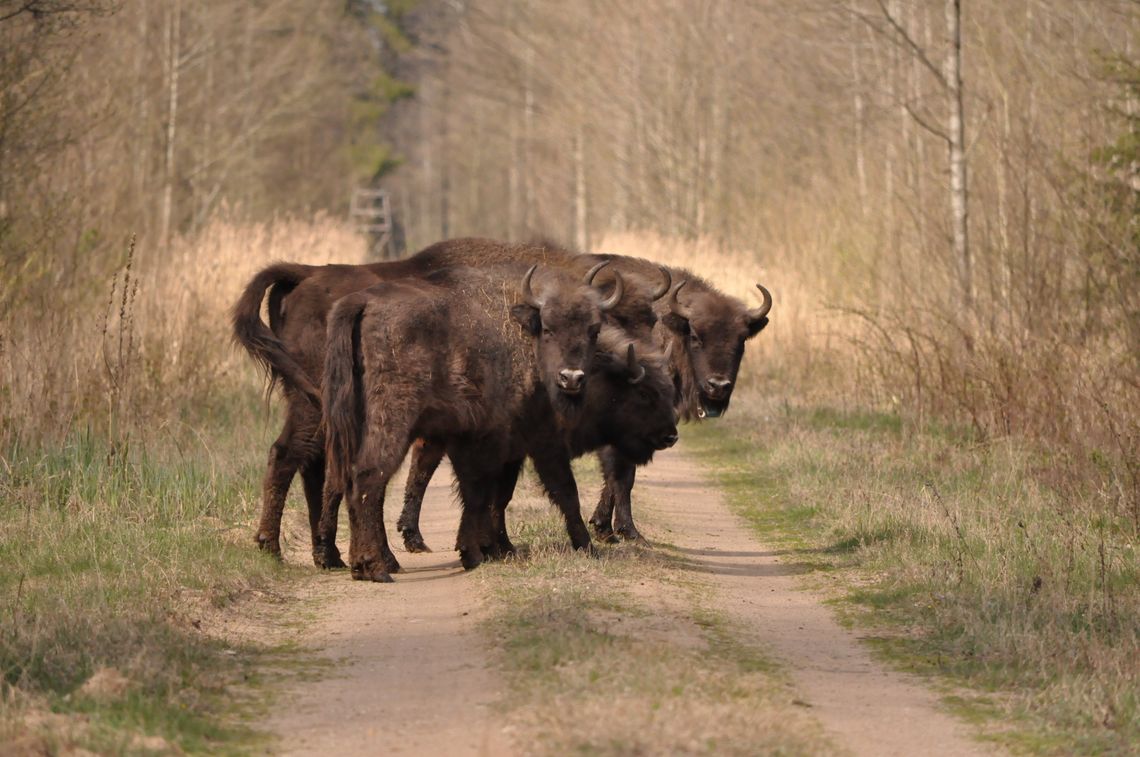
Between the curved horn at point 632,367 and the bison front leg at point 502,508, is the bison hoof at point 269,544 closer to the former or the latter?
the bison front leg at point 502,508

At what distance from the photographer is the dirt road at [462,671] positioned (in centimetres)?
601

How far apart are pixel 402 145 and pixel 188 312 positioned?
231 ft

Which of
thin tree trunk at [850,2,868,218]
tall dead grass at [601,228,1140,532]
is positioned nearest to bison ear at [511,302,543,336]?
tall dead grass at [601,228,1140,532]

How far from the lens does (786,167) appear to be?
1292 inches

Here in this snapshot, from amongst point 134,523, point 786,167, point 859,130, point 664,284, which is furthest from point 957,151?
point 786,167

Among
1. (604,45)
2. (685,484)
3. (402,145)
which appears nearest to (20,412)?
(685,484)

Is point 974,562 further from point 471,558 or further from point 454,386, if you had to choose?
point 454,386

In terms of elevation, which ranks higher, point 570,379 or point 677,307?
point 677,307

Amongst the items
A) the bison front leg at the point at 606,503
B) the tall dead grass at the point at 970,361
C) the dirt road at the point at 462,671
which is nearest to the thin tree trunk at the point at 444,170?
the tall dead grass at the point at 970,361

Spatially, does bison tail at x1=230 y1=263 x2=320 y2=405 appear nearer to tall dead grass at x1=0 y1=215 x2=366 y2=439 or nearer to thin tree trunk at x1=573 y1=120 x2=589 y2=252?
tall dead grass at x1=0 y1=215 x2=366 y2=439

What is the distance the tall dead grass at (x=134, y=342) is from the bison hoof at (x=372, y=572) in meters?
2.91

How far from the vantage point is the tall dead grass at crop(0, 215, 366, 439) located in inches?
490

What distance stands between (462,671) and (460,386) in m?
3.11

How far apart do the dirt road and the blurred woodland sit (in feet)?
10.8
